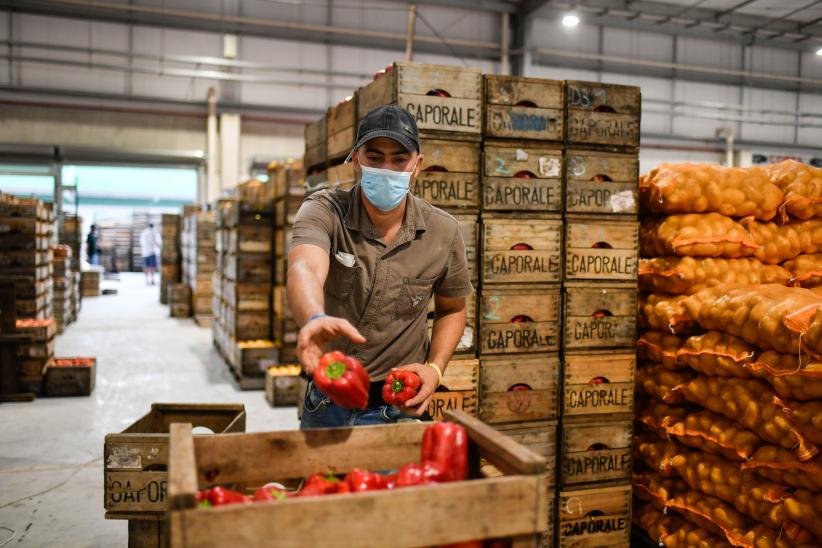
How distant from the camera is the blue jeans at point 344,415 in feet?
8.55

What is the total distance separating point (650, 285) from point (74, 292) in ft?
43.8

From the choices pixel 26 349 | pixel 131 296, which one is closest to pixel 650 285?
pixel 26 349

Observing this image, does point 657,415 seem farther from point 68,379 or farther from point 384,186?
point 68,379

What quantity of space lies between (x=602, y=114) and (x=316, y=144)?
243 cm

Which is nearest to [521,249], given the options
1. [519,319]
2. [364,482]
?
[519,319]

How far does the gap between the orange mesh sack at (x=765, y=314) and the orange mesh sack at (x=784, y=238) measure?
617 mm

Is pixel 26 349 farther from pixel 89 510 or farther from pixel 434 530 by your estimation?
pixel 434 530

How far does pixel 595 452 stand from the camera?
165 inches

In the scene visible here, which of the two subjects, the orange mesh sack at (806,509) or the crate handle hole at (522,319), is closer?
the orange mesh sack at (806,509)

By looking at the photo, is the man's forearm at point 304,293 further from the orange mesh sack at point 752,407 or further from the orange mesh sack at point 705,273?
the orange mesh sack at point 705,273

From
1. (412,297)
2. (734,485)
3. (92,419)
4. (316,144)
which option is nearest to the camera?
(412,297)

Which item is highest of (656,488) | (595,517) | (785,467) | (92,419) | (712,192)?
(712,192)

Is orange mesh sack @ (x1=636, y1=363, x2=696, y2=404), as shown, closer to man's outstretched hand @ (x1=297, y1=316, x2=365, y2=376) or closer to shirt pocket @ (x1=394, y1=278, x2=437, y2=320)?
shirt pocket @ (x1=394, y1=278, x2=437, y2=320)

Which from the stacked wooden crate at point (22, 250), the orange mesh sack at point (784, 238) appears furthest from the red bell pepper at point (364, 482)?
the stacked wooden crate at point (22, 250)
